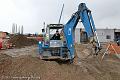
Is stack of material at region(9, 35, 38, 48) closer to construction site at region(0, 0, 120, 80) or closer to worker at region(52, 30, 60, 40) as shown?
construction site at region(0, 0, 120, 80)

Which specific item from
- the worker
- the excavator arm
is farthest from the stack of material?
the excavator arm

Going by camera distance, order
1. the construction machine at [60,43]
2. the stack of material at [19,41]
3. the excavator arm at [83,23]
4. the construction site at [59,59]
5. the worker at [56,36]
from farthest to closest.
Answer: the stack of material at [19,41]
the worker at [56,36]
the construction machine at [60,43]
the excavator arm at [83,23]
the construction site at [59,59]

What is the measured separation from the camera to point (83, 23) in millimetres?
16453

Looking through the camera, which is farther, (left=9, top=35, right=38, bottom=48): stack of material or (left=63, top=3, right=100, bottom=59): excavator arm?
(left=9, top=35, right=38, bottom=48): stack of material

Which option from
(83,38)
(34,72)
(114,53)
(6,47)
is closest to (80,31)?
(83,38)

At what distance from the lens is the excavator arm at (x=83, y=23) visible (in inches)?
618

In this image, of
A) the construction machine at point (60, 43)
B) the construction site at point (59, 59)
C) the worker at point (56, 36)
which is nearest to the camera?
the construction site at point (59, 59)

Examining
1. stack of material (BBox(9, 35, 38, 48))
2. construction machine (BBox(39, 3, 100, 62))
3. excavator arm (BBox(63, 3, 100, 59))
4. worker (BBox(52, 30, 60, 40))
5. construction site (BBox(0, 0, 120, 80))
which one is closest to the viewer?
construction site (BBox(0, 0, 120, 80))

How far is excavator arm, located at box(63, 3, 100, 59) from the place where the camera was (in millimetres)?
15695

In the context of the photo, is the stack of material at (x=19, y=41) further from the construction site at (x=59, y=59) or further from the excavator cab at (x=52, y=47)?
the excavator cab at (x=52, y=47)

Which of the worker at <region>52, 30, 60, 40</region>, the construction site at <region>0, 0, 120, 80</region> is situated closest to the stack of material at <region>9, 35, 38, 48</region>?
the construction site at <region>0, 0, 120, 80</region>

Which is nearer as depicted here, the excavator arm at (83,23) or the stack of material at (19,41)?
the excavator arm at (83,23)

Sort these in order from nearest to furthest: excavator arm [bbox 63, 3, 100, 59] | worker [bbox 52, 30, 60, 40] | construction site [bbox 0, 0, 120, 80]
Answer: construction site [bbox 0, 0, 120, 80] < excavator arm [bbox 63, 3, 100, 59] < worker [bbox 52, 30, 60, 40]

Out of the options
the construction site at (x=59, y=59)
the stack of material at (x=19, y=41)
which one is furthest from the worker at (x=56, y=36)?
the stack of material at (x=19, y=41)
